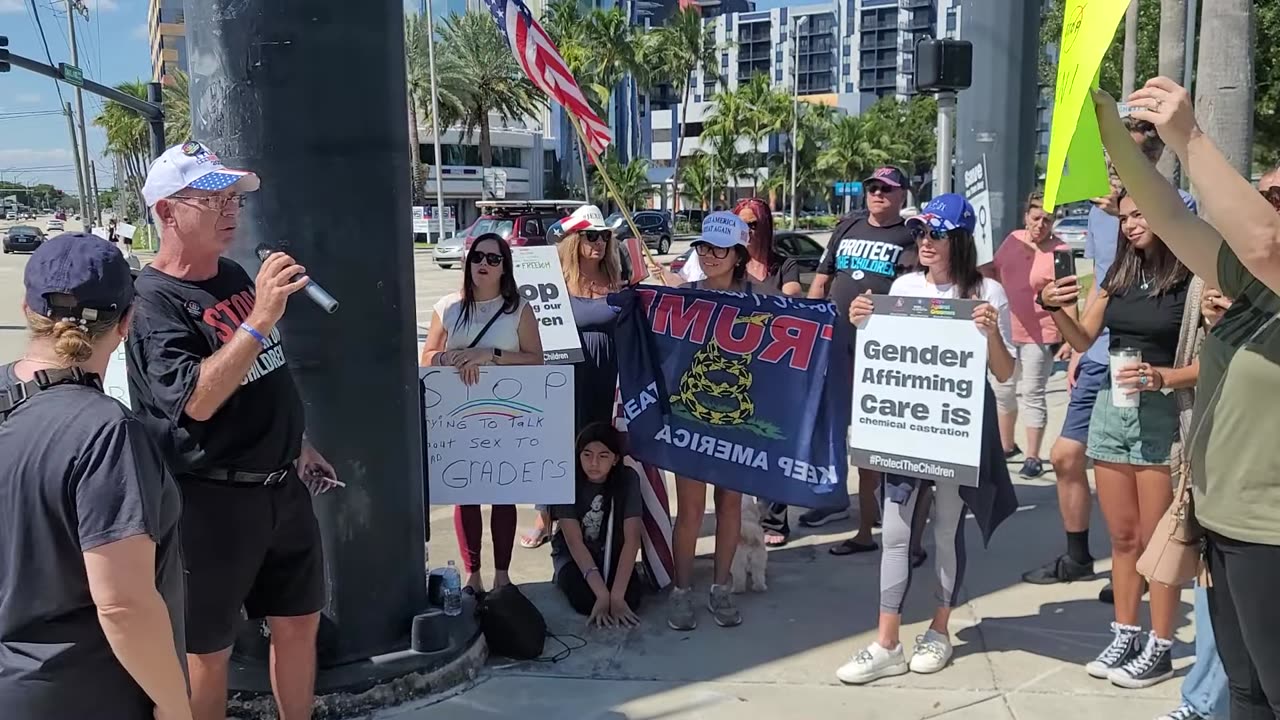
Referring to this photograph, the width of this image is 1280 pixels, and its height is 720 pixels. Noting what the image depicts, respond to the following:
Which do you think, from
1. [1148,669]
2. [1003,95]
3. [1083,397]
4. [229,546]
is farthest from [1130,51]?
[229,546]

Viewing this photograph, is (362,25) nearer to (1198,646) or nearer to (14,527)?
(14,527)

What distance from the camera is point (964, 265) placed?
171 inches

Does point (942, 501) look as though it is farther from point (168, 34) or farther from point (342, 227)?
point (168, 34)

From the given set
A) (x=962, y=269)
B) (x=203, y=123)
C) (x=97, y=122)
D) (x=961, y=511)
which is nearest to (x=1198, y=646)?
(x=961, y=511)

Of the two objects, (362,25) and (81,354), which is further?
(362,25)

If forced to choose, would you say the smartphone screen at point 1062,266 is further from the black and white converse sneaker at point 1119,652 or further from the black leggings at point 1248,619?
the black leggings at point 1248,619

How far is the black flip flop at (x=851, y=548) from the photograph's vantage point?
5832 millimetres

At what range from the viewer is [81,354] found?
2129 millimetres

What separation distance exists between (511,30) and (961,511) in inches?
142

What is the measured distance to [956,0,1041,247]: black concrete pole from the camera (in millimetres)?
8711

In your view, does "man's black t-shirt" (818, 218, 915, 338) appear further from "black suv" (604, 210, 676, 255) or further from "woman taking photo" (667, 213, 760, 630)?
"black suv" (604, 210, 676, 255)

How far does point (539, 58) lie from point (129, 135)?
3110 inches

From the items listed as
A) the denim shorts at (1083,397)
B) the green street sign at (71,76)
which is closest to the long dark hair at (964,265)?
the denim shorts at (1083,397)

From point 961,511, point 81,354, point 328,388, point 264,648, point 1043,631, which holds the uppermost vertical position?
point 81,354
